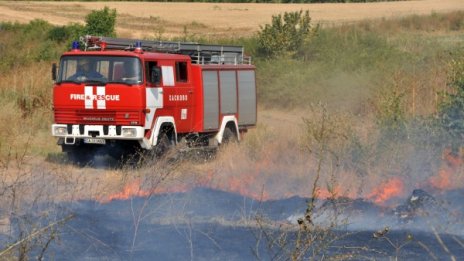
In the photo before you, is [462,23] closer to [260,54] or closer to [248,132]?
[260,54]

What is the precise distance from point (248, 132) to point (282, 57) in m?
13.3

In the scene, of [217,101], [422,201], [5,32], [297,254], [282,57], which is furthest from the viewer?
[5,32]

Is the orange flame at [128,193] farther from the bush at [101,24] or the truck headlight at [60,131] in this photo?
the bush at [101,24]

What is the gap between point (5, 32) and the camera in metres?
53.6

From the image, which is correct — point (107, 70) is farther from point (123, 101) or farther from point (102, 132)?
point (102, 132)

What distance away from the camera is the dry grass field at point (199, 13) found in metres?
57.9

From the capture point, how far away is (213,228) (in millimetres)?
12555

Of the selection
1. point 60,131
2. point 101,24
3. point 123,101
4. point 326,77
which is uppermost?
point 101,24

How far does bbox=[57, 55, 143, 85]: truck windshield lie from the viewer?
18406 mm

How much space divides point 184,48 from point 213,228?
8.70 m

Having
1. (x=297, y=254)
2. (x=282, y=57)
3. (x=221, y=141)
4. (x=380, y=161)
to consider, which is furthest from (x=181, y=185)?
Answer: (x=282, y=57)

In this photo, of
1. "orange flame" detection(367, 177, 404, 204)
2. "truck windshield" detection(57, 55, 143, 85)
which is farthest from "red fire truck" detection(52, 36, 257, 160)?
"orange flame" detection(367, 177, 404, 204)

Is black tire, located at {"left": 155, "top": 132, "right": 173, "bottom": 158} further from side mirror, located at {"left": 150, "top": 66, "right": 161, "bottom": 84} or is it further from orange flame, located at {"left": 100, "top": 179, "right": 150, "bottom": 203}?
orange flame, located at {"left": 100, "top": 179, "right": 150, "bottom": 203}

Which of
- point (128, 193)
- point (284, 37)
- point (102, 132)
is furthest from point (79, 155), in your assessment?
point (284, 37)
